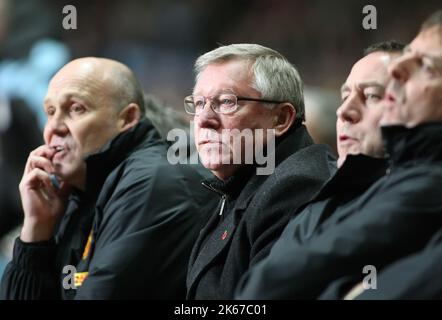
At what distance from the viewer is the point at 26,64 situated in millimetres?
6984

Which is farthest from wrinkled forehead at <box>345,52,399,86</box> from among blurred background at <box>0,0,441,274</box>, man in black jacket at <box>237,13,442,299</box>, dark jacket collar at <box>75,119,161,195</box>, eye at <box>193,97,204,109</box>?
blurred background at <box>0,0,441,274</box>

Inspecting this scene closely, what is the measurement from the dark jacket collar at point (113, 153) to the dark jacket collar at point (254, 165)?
0.76 meters

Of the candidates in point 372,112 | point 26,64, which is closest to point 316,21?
point 26,64

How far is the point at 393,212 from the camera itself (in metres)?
2.22

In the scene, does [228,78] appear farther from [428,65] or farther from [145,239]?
[428,65]

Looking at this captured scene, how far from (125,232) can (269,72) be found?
88 centimetres

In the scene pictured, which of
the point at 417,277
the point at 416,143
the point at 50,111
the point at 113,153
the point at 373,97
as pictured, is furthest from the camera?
the point at 50,111

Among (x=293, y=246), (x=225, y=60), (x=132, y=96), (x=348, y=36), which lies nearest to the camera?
(x=293, y=246)

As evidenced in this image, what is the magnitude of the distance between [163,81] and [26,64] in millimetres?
1136

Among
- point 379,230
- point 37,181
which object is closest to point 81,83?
point 37,181

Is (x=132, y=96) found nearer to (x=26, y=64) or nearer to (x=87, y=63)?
(x=87, y=63)

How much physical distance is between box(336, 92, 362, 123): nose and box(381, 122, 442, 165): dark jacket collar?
Result: 16.6 inches

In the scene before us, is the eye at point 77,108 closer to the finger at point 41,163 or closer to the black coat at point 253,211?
the finger at point 41,163

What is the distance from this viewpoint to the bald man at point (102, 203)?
341cm
